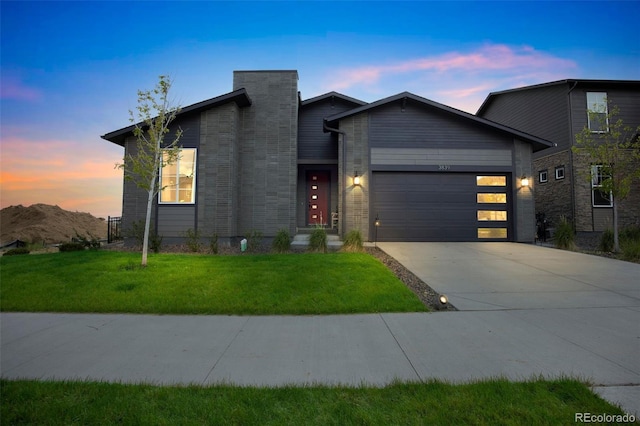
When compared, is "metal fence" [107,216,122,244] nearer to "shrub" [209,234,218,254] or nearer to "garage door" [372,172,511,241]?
"shrub" [209,234,218,254]

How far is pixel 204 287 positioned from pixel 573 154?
1676cm

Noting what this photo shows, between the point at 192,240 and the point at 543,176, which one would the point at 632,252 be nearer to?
the point at 543,176

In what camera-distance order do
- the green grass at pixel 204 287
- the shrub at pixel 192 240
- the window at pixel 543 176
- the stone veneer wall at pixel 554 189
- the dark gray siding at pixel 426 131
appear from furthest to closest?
1. the window at pixel 543 176
2. the stone veneer wall at pixel 554 189
3. the dark gray siding at pixel 426 131
4. the shrub at pixel 192 240
5. the green grass at pixel 204 287

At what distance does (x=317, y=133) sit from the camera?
47.6ft

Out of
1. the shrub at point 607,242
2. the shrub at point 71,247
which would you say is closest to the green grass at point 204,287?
the shrub at point 71,247

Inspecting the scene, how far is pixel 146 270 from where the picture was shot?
20.7ft

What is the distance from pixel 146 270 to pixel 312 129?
10.5 metres

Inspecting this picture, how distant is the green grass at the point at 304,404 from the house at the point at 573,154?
1485cm

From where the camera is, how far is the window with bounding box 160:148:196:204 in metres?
10.7

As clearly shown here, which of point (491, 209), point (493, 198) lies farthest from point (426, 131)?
point (491, 209)

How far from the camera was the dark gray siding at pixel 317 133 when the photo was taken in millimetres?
14273

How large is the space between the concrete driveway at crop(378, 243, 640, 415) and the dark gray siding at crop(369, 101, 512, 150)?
4.83 m

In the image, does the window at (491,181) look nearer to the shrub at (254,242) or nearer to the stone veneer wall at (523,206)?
the stone veneer wall at (523,206)

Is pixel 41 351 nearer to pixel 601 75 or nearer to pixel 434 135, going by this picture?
pixel 434 135
